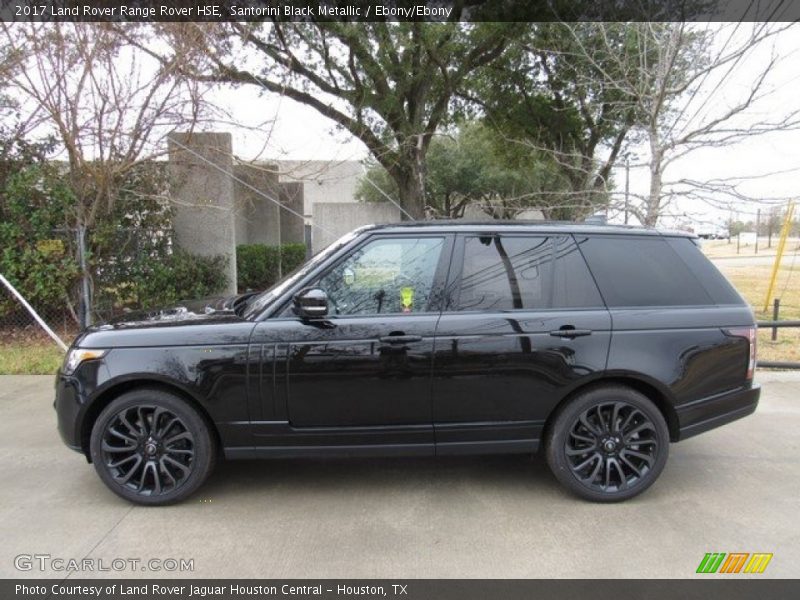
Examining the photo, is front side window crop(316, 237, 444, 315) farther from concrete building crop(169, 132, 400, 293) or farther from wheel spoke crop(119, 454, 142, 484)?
concrete building crop(169, 132, 400, 293)

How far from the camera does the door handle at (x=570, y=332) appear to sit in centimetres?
355

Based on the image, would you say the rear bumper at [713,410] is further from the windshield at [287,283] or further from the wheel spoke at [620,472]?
the windshield at [287,283]

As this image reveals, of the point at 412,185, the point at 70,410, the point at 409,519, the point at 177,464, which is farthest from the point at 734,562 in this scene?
the point at 412,185

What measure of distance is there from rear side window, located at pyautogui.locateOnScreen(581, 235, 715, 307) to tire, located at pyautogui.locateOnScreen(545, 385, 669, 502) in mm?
623

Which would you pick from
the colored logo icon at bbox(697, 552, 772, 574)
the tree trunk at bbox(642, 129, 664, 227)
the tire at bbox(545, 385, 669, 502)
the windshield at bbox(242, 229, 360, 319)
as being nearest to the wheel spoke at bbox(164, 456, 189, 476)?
the windshield at bbox(242, 229, 360, 319)

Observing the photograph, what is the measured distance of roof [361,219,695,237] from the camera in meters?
3.76

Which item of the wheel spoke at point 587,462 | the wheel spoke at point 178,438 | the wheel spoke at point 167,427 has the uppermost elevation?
the wheel spoke at point 167,427

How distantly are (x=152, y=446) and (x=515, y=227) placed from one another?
8.93 feet

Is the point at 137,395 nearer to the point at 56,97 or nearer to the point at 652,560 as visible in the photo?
the point at 652,560

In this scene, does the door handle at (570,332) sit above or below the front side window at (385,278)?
below

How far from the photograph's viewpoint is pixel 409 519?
342 cm

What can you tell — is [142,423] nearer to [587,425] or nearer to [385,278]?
[385,278]

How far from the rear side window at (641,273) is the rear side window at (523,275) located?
11 cm

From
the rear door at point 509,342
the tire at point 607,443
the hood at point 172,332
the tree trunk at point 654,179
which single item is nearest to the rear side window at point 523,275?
the rear door at point 509,342
